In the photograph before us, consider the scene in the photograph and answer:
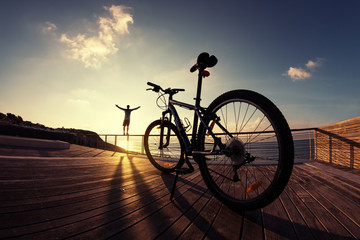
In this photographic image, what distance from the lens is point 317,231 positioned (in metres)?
0.99

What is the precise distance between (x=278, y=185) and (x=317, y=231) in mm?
331

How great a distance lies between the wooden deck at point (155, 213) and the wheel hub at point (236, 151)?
41 cm

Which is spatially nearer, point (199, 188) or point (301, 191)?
point (301, 191)

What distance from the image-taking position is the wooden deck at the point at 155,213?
0.95 meters

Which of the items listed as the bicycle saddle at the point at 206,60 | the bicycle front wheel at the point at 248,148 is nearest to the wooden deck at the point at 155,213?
the bicycle front wheel at the point at 248,148

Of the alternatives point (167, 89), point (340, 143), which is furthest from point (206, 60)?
point (340, 143)

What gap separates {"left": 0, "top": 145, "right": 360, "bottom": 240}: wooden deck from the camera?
95 centimetres

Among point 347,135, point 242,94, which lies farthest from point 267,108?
point 347,135

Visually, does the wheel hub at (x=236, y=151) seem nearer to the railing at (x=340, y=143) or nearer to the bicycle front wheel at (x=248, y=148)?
the bicycle front wheel at (x=248, y=148)

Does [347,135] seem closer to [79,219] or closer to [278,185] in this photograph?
[278,185]

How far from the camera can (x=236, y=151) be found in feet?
4.62

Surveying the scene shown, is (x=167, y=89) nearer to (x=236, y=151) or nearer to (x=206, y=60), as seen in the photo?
(x=206, y=60)

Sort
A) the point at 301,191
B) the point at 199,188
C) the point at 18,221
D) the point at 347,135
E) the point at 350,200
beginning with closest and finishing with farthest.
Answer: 1. the point at 18,221
2. the point at 350,200
3. the point at 301,191
4. the point at 199,188
5. the point at 347,135

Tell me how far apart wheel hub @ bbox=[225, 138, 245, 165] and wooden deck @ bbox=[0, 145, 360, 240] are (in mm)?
408
